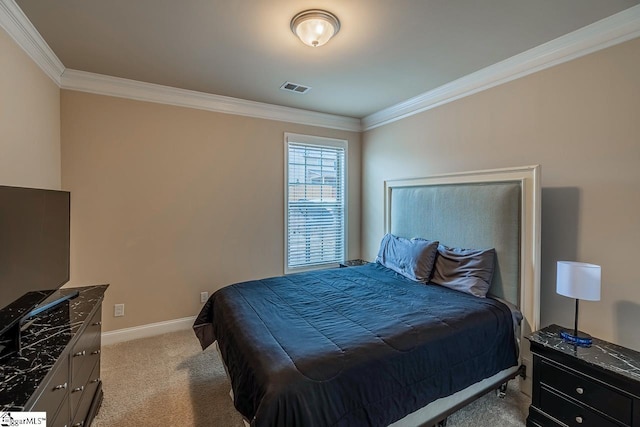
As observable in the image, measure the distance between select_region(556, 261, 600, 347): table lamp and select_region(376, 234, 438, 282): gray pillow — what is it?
41.2 inches

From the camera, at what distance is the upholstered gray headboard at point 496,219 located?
7.45ft

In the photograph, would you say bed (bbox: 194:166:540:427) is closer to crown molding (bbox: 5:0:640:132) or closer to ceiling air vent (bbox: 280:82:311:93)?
crown molding (bbox: 5:0:640:132)

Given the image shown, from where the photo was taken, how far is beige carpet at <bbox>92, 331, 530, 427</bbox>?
6.50 ft

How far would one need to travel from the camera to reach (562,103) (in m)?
2.30

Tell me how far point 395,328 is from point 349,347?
1.26 ft

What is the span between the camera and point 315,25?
6.50ft

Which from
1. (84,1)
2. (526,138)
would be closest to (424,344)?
(526,138)

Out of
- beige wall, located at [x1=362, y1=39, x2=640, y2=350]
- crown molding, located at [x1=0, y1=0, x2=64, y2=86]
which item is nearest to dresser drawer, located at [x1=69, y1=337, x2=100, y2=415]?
crown molding, located at [x1=0, y1=0, x2=64, y2=86]

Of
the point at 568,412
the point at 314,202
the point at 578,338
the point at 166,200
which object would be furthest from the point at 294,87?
the point at 568,412

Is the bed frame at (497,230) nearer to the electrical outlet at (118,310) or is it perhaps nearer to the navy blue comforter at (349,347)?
the navy blue comforter at (349,347)

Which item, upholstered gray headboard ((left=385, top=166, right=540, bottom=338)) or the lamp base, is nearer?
the lamp base

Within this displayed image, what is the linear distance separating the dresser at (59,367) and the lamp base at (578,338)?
Answer: 283cm

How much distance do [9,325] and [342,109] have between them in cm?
371
